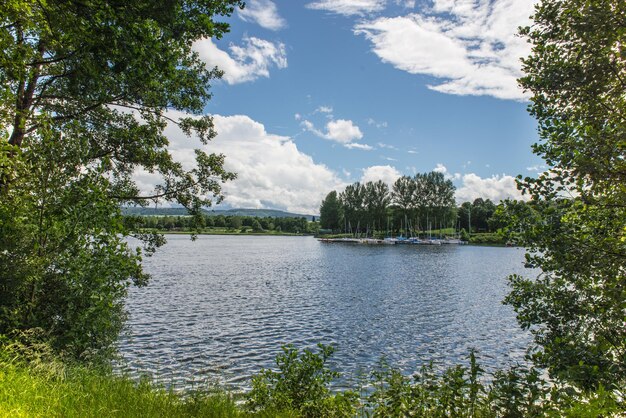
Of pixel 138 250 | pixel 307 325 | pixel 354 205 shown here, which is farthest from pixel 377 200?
pixel 138 250

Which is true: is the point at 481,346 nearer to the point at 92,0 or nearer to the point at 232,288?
the point at 92,0

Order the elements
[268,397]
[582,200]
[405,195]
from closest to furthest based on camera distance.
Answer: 1. [582,200]
2. [268,397]
3. [405,195]

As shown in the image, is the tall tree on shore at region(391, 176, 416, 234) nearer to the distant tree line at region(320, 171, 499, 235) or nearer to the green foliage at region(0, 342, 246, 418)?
the distant tree line at region(320, 171, 499, 235)

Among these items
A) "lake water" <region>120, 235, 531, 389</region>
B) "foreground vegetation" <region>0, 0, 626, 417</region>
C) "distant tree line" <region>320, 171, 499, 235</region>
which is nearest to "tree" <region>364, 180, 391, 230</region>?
"distant tree line" <region>320, 171, 499, 235</region>

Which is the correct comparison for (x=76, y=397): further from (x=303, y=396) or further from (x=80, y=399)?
(x=303, y=396)

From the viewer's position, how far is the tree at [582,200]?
19.7 ft

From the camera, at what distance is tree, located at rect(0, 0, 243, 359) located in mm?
6453

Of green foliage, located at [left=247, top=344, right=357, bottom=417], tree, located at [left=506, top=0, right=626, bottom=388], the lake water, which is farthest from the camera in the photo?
the lake water

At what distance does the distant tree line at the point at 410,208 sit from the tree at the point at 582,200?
151 meters

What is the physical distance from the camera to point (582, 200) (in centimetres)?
668

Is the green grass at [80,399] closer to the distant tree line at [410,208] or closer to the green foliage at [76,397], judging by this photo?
the green foliage at [76,397]

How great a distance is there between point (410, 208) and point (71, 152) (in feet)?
512

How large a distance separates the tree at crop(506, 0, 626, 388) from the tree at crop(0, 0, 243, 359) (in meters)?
6.73

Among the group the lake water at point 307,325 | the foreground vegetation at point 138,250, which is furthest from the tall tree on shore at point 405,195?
the foreground vegetation at point 138,250
